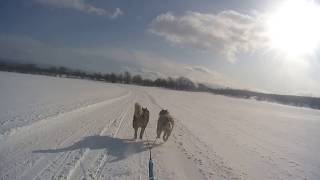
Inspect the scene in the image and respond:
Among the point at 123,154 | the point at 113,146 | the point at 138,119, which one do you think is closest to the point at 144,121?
the point at 138,119

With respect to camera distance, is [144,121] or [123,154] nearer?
[123,154]

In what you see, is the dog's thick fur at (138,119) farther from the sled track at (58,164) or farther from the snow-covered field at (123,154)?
the sled track at (58,164)

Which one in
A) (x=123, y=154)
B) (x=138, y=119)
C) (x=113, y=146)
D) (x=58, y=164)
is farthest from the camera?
(x=138, y=119)

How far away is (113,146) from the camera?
10.3 m

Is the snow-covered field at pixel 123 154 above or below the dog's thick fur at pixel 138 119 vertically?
below

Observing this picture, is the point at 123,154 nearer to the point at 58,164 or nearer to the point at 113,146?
the point at 113,146

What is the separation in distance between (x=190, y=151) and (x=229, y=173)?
2.32 meters

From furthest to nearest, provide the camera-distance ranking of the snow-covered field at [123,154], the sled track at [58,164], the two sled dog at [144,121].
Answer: the two sled dog at [144,121] < the snow-covered field at [123,154] < the sled track at [58,164]

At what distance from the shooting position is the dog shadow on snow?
30.5ft

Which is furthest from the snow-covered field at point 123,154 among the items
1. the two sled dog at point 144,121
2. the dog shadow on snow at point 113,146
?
the two sled dog at point 144,121

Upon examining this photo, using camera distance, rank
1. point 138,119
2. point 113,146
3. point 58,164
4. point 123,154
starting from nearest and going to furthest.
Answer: point 58,164 → point 123,154 → point 113,146 → point 138,119

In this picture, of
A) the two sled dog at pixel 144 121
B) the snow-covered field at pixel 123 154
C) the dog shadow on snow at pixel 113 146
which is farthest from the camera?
the two sled dog at pixel 144 121

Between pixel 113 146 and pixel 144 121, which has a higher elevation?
pixel 144 121

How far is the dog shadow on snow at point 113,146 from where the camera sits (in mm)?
9305
